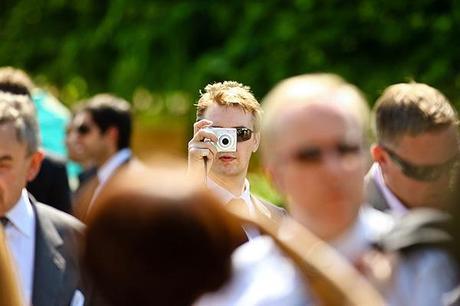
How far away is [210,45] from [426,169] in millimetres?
11597

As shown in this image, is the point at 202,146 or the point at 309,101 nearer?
the point at 309,101

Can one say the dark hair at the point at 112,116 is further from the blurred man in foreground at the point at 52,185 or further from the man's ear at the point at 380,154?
the man's ear at the point at 380,154

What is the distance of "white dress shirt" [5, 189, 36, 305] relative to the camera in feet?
18.2

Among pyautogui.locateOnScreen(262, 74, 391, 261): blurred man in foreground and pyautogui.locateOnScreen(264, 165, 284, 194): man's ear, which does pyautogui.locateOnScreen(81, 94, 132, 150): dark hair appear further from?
pyautogui.locateOnScreen(262, 74, 391, 261): blurred man in foreground

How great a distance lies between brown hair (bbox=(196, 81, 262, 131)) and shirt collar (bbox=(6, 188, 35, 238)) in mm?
813

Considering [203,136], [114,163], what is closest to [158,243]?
[203,136]

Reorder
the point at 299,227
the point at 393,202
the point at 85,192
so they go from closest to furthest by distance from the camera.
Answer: the point at 299,227 → the point at 393,202 → the point at 85,192

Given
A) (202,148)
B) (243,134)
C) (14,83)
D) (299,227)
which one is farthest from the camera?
(14,83)

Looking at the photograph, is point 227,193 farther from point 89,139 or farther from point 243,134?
point 89,139

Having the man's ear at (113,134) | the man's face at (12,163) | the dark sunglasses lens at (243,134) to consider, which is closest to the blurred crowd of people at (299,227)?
the dark sunglasses lens at (243,134)

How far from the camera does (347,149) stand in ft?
9.87

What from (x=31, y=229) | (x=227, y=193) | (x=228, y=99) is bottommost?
(x=31, y=229)

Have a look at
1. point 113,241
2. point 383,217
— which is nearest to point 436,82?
point 383,217

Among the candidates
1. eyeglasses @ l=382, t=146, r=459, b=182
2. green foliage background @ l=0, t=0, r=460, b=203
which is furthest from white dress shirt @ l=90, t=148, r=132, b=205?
eyeglasses @ l=382, t=146, r=459, b=182
